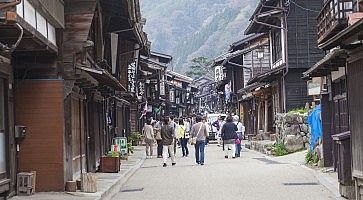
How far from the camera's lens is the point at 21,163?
1591 centimetres

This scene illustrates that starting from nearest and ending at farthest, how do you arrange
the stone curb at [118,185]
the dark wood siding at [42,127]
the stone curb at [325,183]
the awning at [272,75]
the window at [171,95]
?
the stone curb at [325,183] < the dark wood siding at [42,127] < the stone curb at [118,185] < the awning at [272,75] < the window at [171,95]

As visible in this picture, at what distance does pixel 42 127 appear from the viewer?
1600cm

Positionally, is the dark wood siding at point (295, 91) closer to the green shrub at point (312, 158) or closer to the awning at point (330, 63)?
the green shrub at point (312, 158)

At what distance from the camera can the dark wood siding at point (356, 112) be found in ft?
42.2

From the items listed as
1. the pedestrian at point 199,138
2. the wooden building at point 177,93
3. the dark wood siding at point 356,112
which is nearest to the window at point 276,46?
the pedestrian at point 199,138

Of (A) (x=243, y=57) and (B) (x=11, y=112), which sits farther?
(A) (x=243, y=57)

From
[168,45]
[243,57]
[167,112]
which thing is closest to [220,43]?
[168,45]

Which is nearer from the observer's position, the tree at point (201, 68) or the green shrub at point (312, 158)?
the green shrub at point (312, 158)

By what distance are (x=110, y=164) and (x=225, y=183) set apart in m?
5.95

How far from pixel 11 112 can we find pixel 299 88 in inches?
931

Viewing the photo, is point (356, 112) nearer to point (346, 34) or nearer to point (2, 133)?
point (346, 34)

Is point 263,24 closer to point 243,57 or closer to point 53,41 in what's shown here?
point 243,57

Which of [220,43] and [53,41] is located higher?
[220,43]

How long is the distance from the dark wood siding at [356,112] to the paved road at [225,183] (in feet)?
5.16
